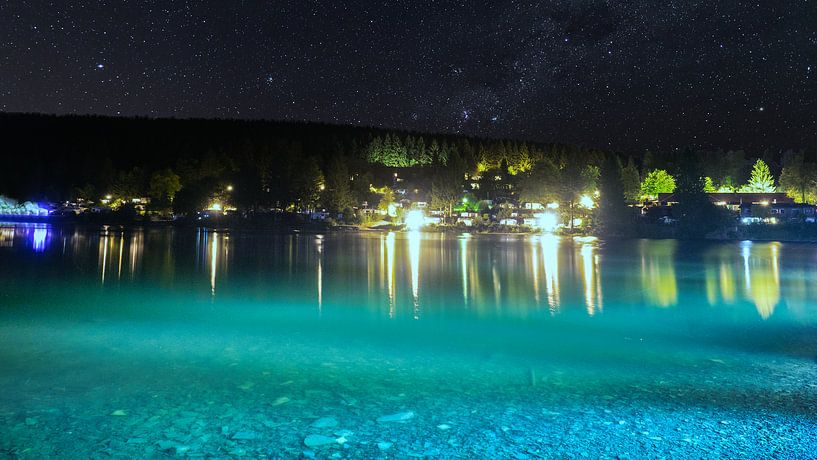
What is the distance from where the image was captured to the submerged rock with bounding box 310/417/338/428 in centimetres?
585

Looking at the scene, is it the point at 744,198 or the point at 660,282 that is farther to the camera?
the point at 744,198

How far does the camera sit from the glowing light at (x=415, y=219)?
9588 centimetres

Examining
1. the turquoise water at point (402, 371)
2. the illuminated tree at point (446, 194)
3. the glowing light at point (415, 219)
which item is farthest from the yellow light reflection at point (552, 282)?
the illuminated tree at point (446, 194)

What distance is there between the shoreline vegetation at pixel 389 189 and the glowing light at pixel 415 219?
0.36 m

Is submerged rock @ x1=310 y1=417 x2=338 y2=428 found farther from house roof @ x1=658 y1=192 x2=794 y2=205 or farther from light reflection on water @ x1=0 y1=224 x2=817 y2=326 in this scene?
house roof @ x1=658 y1=192 x2=794 y2=205

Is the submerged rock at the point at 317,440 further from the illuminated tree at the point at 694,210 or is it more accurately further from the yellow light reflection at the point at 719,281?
the illuminated tree at the point at 694,210

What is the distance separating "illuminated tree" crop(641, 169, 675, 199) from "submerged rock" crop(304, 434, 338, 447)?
136274 mm

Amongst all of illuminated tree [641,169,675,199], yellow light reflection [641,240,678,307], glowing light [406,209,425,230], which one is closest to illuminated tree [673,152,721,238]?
→ glowing light [406,209,425,230]

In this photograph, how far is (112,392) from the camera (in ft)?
22.6

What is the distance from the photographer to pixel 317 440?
17.9 ft

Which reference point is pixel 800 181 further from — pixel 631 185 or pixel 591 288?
pixel 591 288

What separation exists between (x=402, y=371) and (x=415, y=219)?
90.9m

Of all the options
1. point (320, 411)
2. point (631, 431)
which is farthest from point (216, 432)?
point (631, 431)

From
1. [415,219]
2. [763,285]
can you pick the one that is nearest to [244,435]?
[763,285]
